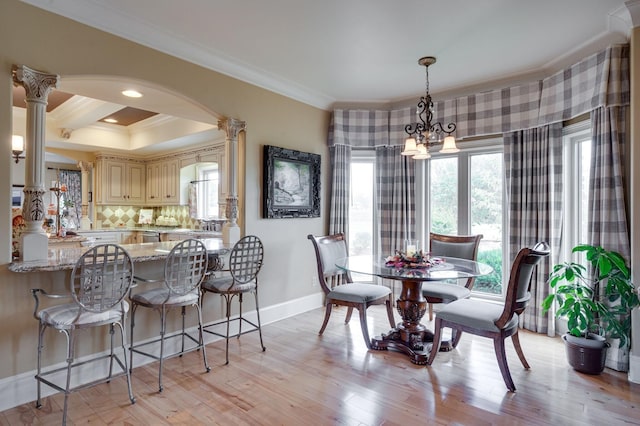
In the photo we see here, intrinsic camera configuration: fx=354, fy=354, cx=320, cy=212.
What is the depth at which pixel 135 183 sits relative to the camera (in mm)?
7117

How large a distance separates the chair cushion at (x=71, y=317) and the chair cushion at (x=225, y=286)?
83cm

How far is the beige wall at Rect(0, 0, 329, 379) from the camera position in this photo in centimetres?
230

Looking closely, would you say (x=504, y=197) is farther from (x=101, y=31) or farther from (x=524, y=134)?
(x=101, y=31)

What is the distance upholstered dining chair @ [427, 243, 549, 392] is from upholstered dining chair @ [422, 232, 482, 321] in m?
0.62

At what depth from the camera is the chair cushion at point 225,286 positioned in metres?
3.06

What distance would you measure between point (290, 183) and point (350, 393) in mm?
2469

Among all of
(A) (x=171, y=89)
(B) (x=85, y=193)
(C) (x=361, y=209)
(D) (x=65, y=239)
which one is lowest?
(D) (x=65, y=239)

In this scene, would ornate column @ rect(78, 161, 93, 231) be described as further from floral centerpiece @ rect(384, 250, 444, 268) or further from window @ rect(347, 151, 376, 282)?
floral centerpiece @ rect(384, 250, 444, 268)

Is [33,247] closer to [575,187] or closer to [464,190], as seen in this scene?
[464,190]

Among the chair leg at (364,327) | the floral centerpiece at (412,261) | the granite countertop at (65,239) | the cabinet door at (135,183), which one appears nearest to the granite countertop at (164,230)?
the cabinet door at (135,183)

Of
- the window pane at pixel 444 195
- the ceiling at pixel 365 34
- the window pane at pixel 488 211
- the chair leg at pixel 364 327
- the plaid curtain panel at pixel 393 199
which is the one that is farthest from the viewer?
→ the plaid curtain panel at pixel 393 199

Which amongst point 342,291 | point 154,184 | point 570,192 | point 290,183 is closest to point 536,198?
point 570,192

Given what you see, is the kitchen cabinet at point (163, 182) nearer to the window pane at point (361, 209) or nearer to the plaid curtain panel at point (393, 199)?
the window pane at point (361, 209)

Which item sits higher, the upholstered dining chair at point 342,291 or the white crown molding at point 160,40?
the white crown molding at point 160,40
